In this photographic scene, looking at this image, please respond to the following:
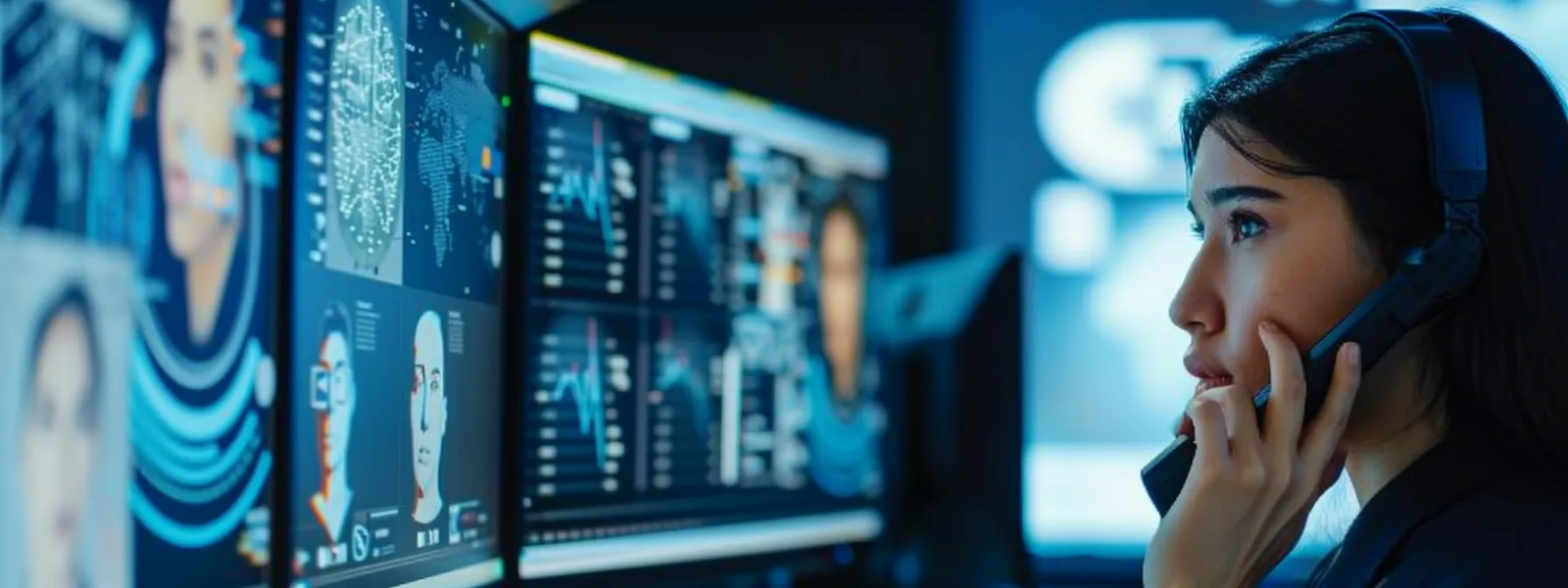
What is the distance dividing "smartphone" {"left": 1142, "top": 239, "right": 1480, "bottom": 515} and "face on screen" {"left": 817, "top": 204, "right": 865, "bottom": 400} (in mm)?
732

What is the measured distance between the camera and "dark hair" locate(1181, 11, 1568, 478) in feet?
3.61

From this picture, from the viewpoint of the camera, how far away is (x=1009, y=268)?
1988 mm

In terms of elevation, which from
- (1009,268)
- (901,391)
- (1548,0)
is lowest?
(901,391)

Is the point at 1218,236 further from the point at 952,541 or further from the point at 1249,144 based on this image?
the point at 952,541

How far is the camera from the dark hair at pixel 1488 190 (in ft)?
3.61

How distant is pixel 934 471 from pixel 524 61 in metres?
0.90

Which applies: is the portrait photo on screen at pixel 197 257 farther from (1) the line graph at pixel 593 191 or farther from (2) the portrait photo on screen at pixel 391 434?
(1) the line graph at pixel 593 191

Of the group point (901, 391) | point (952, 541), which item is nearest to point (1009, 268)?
point (901, 391)

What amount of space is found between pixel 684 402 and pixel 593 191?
247mm

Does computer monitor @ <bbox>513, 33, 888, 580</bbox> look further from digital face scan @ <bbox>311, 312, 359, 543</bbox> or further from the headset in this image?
the headset

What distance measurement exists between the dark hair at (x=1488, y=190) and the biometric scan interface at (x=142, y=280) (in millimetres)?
665
